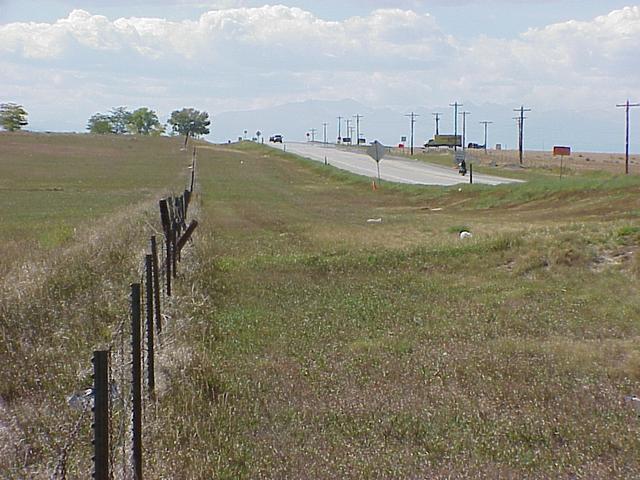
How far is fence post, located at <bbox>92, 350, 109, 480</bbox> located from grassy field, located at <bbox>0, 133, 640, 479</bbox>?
165cm

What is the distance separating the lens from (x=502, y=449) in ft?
23.7

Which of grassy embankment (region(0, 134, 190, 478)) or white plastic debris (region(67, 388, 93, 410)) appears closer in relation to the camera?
grassy embankment (region(0, 134, 190, 478))

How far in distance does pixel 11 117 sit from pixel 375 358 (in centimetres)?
18196

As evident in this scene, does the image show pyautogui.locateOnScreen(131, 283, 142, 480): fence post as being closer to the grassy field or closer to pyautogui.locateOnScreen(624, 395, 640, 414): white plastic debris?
the grassy field

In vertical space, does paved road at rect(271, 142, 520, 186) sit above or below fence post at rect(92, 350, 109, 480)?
below

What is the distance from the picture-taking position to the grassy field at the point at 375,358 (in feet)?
23.0

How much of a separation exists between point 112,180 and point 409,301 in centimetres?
4552

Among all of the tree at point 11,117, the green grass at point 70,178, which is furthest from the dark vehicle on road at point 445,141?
the tree at point 11,117

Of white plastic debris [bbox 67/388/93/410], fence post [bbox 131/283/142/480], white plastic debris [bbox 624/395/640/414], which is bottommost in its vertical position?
white plastic debris [bbox 624/395/640/414]

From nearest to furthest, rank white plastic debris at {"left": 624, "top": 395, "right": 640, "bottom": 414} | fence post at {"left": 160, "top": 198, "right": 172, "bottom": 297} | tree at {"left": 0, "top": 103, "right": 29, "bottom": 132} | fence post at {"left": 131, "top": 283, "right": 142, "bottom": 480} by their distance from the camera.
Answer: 1. fence post at {"left": 131, "top": 283, "right": 142, "bottom": 480}
2. white plastic debris at {"left": 624, "top": 395, "right": 640, "bottom": 414}
3. fence post at {"left": 160, "top": 198, "right": 172, "bottom": 297}
4. tree at {"left": 0, "top": 103, "right": 29, "bottom": 132}

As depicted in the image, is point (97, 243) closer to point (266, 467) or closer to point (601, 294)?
point (601, 294)

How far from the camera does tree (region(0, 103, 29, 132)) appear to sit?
180375mm

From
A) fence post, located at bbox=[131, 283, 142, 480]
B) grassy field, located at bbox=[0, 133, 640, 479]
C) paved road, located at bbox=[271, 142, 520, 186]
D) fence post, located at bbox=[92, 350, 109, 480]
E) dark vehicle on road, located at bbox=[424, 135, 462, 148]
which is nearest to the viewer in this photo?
fence post, located at bbox=[92, 350, 109, 480]

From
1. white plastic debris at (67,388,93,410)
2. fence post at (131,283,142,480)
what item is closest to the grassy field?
white plastic debris at (67,388,93,410)
